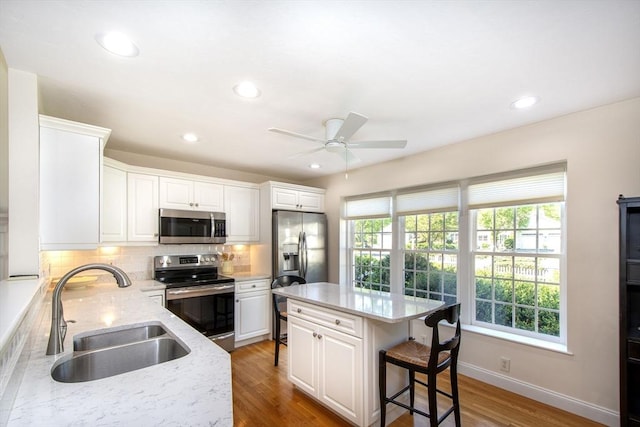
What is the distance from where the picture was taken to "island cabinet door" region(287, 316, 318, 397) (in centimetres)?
252

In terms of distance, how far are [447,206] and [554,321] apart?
1445mm

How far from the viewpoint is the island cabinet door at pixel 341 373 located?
216cm

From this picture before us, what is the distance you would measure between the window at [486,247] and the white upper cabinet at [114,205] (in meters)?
3.09

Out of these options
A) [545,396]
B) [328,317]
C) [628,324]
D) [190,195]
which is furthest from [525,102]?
[190,195]

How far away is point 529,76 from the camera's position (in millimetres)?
1896

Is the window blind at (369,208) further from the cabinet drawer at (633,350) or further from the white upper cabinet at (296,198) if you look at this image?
the cabinet drawer at (633,350)

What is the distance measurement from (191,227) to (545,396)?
13.1ft

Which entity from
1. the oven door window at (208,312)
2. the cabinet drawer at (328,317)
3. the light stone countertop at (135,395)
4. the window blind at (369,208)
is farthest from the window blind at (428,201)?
the light stone countertop at (135,395)

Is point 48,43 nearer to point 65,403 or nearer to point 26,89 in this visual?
point 26,89

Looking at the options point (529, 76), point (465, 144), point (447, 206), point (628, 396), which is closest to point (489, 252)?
point (447, 206)

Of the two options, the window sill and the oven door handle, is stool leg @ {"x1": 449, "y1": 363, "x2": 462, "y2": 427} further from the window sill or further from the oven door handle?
the oven door handle

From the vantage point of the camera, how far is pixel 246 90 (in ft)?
6.84

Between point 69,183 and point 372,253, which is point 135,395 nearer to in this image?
point 69,183

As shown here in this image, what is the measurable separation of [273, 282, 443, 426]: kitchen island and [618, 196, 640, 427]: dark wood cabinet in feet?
3.88
